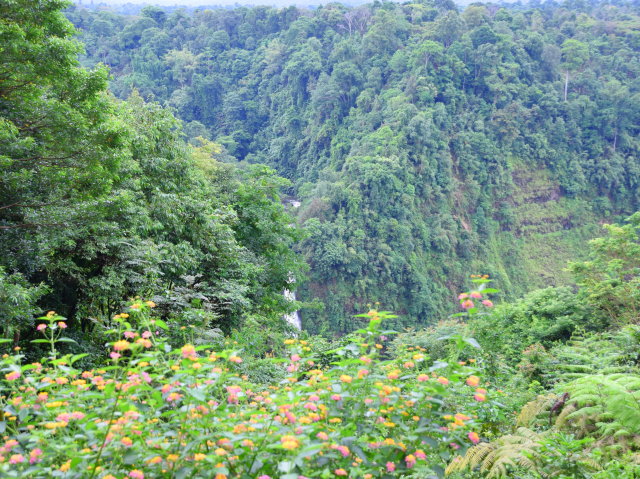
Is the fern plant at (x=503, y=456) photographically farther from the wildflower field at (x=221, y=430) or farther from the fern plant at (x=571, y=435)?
Result: the wildflower field at (x=221, y=430)

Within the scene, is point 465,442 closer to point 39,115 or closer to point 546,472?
point 546,472

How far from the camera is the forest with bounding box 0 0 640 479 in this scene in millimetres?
1731

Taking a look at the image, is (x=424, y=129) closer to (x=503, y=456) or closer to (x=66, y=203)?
(x=66, y=203)

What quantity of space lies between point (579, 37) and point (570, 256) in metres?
19.8

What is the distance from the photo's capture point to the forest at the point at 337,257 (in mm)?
1731

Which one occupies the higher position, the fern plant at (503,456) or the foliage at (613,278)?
the fern plant at (503,456)

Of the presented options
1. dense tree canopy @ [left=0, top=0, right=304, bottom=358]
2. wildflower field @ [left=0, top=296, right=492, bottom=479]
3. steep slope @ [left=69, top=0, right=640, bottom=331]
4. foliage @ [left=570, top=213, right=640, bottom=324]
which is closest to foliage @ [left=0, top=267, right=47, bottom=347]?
dense tree canopy @ [left=0, top=0, right=304, bottom=358]

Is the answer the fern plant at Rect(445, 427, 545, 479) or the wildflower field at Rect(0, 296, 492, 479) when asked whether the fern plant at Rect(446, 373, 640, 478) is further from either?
the wildflower field at Rect(0, 296, 492, 479)

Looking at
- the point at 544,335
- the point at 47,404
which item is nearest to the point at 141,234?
the point at 47,404

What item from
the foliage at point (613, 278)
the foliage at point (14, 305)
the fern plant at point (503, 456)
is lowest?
the foliage at point (613, 278)

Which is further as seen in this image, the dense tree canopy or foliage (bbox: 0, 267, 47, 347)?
the dense tree canopy

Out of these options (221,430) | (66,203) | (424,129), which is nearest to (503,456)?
(221,430)

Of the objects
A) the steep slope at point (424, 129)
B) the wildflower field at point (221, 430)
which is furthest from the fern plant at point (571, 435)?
the steep slope at point (424, 129)

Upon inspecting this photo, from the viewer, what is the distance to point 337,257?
71.2 ft
